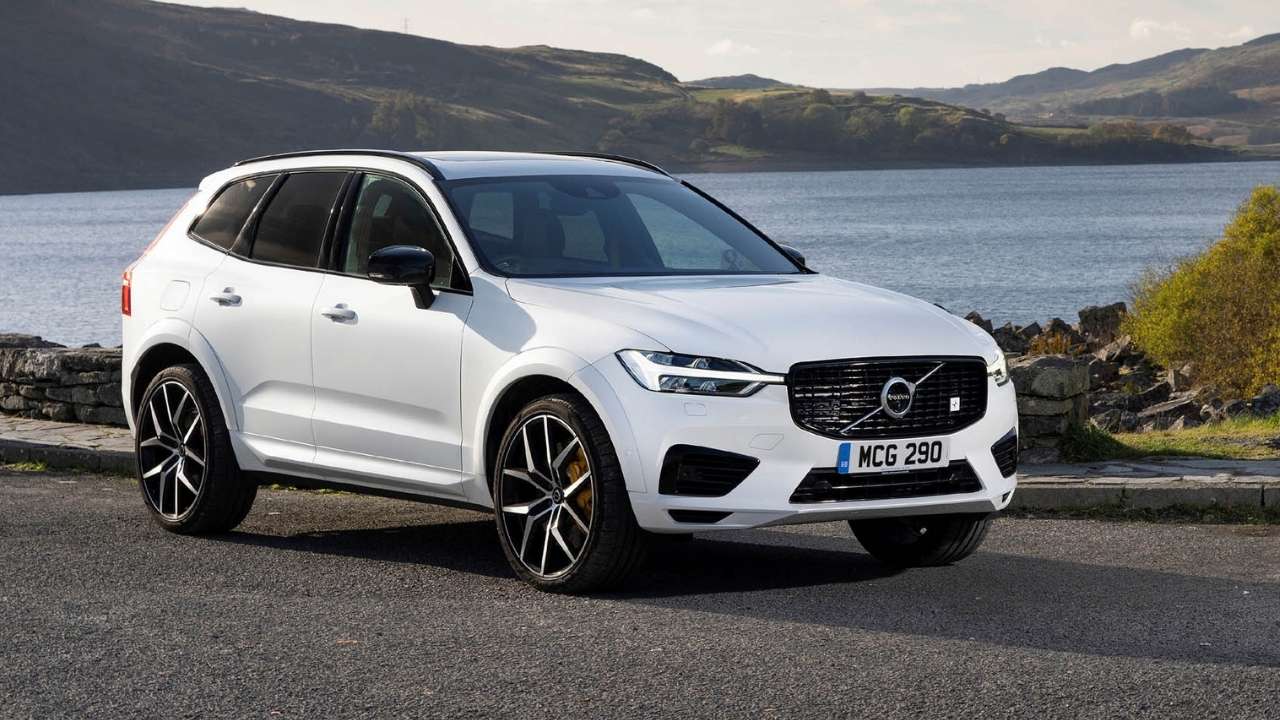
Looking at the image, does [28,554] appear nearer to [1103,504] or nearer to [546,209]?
[546,209]

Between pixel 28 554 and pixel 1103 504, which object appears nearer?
pixel 28 554

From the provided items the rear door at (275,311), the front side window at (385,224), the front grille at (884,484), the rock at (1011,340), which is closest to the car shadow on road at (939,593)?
the front grille at (884,484)

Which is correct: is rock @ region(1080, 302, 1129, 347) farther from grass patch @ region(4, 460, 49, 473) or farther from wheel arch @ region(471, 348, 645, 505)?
wheel arch @ region(471, 348, 645, 505)

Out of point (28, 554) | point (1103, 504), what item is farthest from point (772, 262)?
point (28, 554)

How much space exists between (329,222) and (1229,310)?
25.8 metres

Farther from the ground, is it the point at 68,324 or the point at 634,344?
the point at 634,344

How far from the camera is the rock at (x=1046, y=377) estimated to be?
10336 mm

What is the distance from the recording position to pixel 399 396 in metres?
7.37

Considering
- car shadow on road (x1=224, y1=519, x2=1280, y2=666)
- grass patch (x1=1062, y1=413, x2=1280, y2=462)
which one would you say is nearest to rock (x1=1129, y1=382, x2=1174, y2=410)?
grass patch (x1=1062, y1=413, x2=1280, y2=462)

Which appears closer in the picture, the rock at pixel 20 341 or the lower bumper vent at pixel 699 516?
the lower bumper vent at pixel 699 516

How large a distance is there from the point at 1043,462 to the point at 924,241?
80.1 metres

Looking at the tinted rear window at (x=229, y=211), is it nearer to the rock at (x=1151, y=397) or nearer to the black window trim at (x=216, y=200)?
the black window trim at (x=216, y=200)

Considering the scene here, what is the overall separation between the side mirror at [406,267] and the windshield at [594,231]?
0.26 meters

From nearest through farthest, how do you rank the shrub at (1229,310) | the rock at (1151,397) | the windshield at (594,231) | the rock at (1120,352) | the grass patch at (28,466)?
the windshield at (594,231)
the grass patch at (28,466)
the rock at (1151,397)
the shrub at (1229,310)
the rock at (1120,352)
